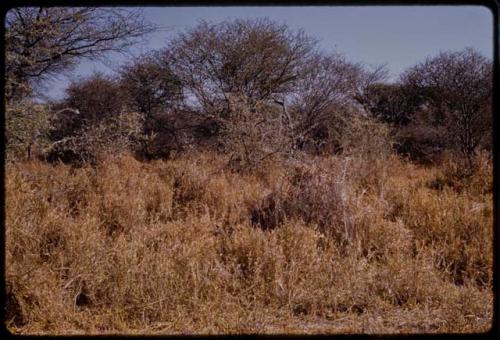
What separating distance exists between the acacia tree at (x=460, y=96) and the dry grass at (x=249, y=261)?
5419 mm

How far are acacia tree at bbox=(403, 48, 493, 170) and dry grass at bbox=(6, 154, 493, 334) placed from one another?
17.8 feet

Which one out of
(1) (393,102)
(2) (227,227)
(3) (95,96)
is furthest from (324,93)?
(2) (227,227)

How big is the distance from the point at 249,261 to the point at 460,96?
9.65 metres

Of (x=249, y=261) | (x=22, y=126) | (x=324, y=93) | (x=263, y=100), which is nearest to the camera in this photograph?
(x=249, y=261)

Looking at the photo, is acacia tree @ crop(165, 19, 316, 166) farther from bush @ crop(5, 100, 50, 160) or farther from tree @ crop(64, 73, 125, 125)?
bush @ crop(5, 100, 50, 160)

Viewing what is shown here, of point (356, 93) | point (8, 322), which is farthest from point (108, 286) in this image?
point (356, 93)

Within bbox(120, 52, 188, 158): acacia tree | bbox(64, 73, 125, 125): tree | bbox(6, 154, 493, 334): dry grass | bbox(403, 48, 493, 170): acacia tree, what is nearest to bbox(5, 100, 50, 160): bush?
bbox(6, 154, 493, 334): dry grass

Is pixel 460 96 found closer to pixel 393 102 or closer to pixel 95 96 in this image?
pixel 393 102

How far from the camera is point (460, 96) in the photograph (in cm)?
1060

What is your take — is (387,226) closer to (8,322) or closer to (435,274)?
(435,274)

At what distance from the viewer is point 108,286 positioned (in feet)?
9.65

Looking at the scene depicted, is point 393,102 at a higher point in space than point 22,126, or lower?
lower

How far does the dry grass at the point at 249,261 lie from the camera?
2.74 m

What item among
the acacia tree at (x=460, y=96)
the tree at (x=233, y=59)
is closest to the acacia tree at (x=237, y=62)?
the tree at (x=233, y=59)
